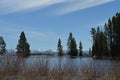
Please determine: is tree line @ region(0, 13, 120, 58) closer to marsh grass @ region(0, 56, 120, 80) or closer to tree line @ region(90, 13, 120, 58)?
tree line @ region(90, 13, 120, 58)

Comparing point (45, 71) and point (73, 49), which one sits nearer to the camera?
point (45, 71)

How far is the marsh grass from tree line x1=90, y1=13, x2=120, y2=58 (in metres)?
66.2

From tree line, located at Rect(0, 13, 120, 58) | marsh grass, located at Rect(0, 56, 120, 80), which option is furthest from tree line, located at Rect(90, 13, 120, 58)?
marsh grass, located at Rect(0, 56, 120, 80)

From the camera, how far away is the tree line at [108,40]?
7962cm

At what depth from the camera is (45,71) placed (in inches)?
475

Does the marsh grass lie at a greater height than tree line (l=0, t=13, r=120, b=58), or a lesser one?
lesser

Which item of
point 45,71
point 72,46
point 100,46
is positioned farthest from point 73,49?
point 45,71

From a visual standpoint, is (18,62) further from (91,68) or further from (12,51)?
(91,68)

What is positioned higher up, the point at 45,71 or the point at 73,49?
the point at 73,49

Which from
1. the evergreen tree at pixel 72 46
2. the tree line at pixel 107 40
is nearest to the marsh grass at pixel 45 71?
the tree line at pixel 107 40

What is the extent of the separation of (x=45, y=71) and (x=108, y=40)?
76113mm

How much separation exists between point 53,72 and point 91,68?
1.67 meters

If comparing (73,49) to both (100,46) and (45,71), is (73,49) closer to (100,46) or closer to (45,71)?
(100,46)

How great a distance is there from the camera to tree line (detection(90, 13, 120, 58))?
79.6 meters
